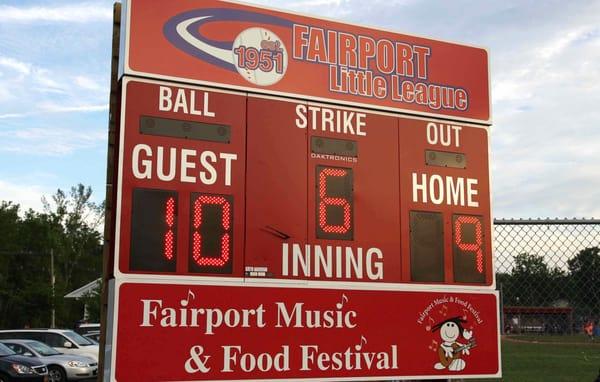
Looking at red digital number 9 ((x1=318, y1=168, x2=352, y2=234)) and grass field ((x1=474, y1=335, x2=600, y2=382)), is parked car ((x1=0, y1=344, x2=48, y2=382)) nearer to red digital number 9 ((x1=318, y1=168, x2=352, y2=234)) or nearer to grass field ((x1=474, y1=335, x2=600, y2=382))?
grass field ((x1=474, y1=335, x2=600, y2=382))

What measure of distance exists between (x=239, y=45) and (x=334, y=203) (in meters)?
1.49

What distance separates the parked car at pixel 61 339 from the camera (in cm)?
1995

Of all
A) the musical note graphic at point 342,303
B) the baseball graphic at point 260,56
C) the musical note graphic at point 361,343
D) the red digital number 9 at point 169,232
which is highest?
the baseball graphic at point 260,56

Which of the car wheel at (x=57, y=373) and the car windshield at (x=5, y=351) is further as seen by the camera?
the car wheel at (x=57, y=373)

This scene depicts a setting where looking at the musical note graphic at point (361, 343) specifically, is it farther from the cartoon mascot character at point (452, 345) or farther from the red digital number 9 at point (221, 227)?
the red digital number 9 at point (221, 227)

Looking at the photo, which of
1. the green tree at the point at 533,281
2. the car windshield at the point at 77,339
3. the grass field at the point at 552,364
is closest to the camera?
the green tree at the point at 533,281

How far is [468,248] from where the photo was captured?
655cm

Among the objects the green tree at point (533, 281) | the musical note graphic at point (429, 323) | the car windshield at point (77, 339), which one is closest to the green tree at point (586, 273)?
the green tree at point (533, 281)

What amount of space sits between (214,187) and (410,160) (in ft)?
5.95

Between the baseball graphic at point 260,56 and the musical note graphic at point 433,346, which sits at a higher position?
the baseball graphic at point 260,56

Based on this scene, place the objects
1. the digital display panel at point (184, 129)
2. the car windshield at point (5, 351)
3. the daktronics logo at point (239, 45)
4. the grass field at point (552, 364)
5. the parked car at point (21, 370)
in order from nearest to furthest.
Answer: the digital display panel at point (184, 129), the daktronics logo at point (239, 45), the grass field at point (552, 364), the parked car at point (21, 370), the car windshield at point (5, 351)

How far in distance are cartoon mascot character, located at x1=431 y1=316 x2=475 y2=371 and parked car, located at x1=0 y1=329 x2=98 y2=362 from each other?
15.2 m

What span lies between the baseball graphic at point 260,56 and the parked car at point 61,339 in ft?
51.0

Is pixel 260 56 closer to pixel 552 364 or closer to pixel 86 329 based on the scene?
pixel 552 364
